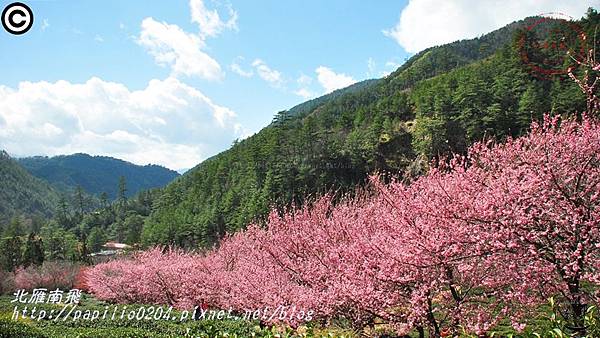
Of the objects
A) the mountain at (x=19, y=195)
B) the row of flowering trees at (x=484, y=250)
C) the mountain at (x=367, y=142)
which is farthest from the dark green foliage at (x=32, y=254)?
the mountain at (x=19, y=195)

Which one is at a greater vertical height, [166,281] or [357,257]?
[357,257]

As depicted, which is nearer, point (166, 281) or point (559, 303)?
point (559, 303)

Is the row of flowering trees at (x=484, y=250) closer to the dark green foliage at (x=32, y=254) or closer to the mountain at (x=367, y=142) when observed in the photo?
the mountain at (x=367, y=142)

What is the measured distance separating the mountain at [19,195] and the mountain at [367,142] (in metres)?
71.7

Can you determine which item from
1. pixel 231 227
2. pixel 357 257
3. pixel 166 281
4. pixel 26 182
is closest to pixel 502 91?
pixel 231 227

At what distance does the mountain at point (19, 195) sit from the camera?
123 metres

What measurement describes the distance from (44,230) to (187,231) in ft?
132

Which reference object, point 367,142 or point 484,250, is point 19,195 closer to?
point 367,142

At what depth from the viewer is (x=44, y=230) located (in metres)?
84.4

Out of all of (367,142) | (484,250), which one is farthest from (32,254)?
(484,250)

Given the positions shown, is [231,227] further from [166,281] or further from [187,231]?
[166,281]

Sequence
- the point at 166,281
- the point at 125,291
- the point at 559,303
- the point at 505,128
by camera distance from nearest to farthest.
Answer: the point at 559,303 < the point at 166,281 < the point at 125,291 < the point at 505,128

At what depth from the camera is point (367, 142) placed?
185 ft

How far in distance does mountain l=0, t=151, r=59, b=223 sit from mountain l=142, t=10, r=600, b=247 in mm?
71721
